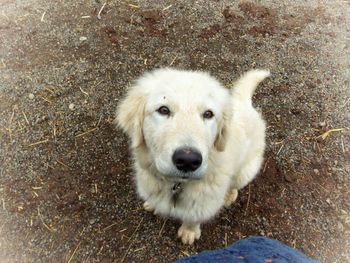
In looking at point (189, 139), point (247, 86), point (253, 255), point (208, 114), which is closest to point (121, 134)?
point (247, 86)

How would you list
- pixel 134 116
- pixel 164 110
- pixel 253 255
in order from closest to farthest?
1. pixel 253 255
2. pixel 164 110
3. pixel 134 116

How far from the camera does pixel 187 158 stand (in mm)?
1873

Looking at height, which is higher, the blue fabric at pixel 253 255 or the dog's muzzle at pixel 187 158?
the dog's muzzle at pixel 187 158

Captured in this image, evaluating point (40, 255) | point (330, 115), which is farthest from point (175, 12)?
point (40, 255)

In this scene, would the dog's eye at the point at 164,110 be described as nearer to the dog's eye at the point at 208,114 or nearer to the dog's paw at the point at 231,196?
→ the dog's eye at the point at 208,114

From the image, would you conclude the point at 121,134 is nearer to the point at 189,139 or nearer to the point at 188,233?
the point at 188,233

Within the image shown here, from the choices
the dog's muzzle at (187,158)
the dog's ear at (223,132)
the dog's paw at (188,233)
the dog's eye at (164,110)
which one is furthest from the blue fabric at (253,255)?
the dog's paw at (188,233)

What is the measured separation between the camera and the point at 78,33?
4.13m

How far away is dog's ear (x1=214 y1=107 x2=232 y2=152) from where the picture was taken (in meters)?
2.32

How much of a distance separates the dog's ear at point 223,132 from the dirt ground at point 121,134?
1.06 m

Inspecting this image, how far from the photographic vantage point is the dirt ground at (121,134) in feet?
9.97

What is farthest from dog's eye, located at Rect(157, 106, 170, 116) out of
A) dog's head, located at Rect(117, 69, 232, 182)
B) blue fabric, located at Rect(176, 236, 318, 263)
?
blue fabric, located at Rect(176, 236, 318, 263)

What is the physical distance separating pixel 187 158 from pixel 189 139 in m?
0.11

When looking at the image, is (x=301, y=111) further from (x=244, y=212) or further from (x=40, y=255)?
(x=40, y=255)
